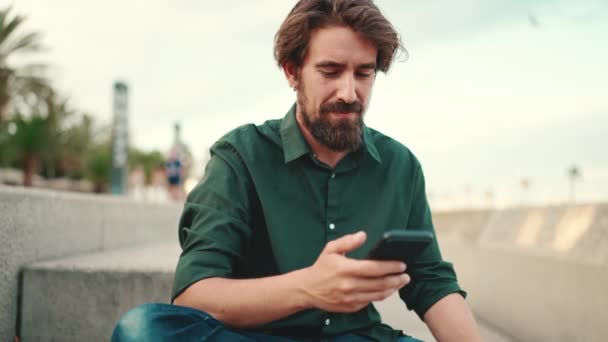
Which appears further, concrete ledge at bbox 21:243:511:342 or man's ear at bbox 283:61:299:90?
concrete ledge at bbox 21:243:511:342

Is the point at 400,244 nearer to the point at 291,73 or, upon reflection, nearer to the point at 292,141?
the point at 292,141

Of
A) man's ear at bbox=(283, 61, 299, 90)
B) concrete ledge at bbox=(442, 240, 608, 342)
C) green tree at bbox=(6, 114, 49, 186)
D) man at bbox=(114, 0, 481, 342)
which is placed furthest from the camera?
green tree at bbox=(6, 114, 49, 186)

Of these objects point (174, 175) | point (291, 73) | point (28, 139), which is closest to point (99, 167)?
point (28, 139)

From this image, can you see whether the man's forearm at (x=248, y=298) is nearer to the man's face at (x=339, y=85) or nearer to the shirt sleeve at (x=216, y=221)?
the shirt sleeve at (x=216, y=221)

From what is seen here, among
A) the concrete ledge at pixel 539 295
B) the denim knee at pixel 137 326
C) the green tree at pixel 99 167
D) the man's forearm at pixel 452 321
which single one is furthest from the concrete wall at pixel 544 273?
the green tree at pixel 99 167

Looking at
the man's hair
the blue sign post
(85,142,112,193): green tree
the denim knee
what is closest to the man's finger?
the denim knee

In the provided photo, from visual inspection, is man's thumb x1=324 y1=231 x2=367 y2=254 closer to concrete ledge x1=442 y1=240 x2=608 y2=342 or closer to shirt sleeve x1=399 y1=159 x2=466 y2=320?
shirt sleeve x1=399 y1=159 x2=466 y2=320

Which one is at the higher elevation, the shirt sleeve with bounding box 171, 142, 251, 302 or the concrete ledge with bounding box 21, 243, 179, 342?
the shirt sleeve with bounding box 171, 142, 251, 302

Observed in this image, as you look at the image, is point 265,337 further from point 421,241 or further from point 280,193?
point 421,241

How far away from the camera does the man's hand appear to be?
1373 millimetres

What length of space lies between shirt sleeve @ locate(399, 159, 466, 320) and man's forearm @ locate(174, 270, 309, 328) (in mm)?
600

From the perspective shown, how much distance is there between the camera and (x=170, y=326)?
5.23ft

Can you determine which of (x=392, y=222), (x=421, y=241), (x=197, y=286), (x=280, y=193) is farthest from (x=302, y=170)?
(x=421, y=241)

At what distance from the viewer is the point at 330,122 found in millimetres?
2020
